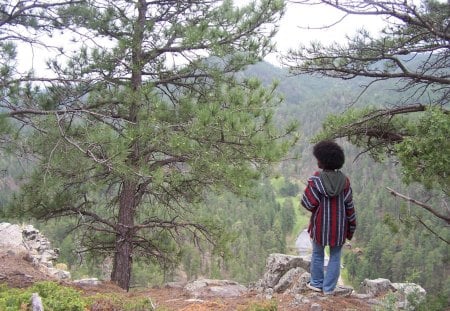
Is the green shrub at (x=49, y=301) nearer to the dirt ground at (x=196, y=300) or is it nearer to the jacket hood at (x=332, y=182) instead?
the dirt ground at (x=196, y=300)

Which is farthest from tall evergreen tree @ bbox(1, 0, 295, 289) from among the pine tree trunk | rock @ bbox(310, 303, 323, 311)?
rock @ bbox(310, 303, 323, 311)

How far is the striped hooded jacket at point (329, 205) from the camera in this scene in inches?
173

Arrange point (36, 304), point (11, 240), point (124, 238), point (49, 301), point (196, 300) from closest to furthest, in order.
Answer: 1. point (36, 304)
2. point (49, 301)
3. point (196, 300)
4. point (124, 238)
5. point (11, 240)

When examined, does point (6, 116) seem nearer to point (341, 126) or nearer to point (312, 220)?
point (312, 220)

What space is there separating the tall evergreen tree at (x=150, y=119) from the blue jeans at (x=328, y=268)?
1667 mm

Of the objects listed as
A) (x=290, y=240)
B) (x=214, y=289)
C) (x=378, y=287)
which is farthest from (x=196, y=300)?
(x=290, y=240)

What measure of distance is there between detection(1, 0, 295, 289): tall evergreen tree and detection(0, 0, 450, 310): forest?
2cm

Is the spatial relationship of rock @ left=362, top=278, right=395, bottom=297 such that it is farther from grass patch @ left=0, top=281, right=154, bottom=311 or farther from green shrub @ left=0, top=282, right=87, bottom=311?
green shrub @ left=0, top=282, right=87, bottom=311

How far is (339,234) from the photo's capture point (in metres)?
4.45

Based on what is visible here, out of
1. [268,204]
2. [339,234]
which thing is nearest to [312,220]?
[339,234]

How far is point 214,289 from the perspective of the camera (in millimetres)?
6527

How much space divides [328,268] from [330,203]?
731mm

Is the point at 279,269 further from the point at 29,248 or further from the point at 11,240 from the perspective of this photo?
the point at 29,248

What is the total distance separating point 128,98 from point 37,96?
4.13 ft
